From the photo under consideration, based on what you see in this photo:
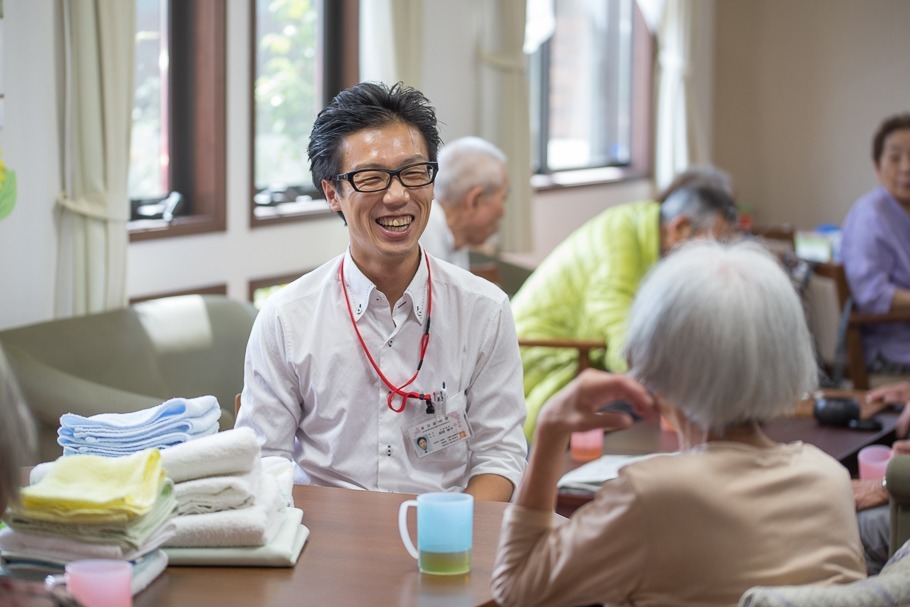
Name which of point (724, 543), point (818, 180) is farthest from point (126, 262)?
point (818, 180)

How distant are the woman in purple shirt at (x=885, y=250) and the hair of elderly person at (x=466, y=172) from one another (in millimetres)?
1738

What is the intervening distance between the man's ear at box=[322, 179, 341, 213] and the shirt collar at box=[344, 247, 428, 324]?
0.44ft

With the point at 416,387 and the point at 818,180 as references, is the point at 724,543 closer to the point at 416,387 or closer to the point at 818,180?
the point at 416,387

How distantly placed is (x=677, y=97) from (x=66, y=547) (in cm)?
598

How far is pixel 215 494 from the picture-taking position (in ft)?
5.71

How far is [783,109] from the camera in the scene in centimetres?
766

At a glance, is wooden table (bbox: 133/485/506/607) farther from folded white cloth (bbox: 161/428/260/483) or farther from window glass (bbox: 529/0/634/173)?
window glass (bbox: 529/0/634/173)

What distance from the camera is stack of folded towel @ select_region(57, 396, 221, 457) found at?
1.87 meters

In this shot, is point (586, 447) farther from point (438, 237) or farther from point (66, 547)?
point (66, 547)

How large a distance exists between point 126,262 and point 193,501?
2194 millimetres

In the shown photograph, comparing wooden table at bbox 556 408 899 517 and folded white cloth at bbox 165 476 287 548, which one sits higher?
folded white cloth at bbox 165 476 287 548

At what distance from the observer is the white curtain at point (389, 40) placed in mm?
4848

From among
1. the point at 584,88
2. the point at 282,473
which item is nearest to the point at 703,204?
the point at 282,473

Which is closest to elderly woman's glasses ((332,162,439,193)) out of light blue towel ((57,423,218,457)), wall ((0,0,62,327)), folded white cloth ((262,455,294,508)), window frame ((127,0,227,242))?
folded white cloth ((262,455,294,508))
